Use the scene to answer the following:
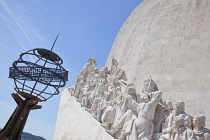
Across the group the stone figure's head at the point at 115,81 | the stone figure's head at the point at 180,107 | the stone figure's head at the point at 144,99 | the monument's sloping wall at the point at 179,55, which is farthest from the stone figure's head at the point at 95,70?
the stone figure's head at the point at 180,107

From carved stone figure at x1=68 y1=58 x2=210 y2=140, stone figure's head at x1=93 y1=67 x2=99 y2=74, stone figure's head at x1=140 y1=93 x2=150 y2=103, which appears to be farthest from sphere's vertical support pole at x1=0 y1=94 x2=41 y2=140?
stone figure's head at x1=93 y1=67 x2=99 y2=74

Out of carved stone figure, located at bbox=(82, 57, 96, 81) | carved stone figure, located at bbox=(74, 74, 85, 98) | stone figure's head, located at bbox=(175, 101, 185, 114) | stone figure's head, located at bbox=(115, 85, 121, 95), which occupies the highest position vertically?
carved stone figure, located at bbox=(82, 57, 96, 81)

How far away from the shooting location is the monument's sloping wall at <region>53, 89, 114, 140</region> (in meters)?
7.23

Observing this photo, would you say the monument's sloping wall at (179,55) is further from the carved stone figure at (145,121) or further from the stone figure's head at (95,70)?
the stone figure's head at (95,70)

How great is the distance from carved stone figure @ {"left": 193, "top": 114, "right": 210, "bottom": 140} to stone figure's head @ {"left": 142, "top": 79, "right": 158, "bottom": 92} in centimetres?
150

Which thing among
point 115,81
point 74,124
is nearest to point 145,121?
point 115,81

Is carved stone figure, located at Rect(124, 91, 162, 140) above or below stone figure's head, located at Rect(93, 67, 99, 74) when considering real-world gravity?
below

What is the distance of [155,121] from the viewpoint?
5.89 m

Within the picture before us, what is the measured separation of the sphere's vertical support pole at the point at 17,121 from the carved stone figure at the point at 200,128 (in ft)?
10.1

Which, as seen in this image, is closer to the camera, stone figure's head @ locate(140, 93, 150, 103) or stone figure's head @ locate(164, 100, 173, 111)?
stone figure's head @ locate(164, 100, 173, 111)

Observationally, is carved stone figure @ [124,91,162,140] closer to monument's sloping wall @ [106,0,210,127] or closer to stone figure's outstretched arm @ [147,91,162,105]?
stone figure's outstretched arm @ [147,91,162,105]

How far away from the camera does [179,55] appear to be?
21.1 feet

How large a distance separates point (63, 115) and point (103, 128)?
9.91 ft

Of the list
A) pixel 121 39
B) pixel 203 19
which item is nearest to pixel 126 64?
pixel 121 39
